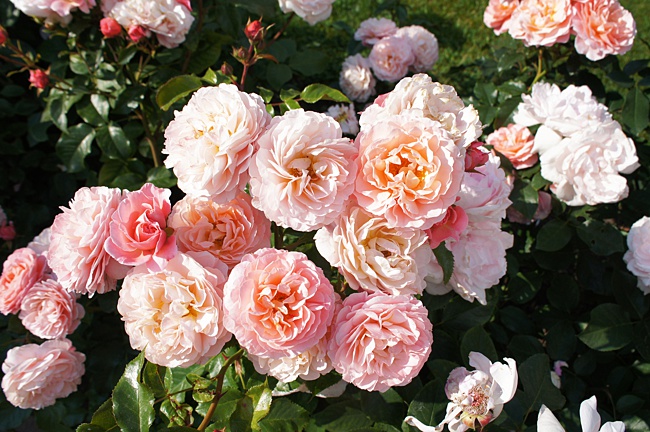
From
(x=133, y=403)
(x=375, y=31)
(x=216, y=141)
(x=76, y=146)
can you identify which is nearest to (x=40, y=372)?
(x=133, y=403)

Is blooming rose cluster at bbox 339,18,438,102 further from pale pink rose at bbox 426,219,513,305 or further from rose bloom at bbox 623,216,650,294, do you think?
pale pink rose at bbox 426,219,513,305

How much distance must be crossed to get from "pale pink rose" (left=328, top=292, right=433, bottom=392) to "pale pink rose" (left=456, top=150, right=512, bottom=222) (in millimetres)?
246

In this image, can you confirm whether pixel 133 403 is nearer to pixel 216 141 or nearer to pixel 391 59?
pixel 216 141

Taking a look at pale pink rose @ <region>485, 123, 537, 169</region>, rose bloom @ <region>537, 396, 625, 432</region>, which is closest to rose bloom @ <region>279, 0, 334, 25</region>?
pale pink rose @ <region>485, 123, 537, 169</region>

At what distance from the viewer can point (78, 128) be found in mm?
2016

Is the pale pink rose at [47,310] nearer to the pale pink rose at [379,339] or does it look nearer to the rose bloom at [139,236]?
the rose bloom at [139,236]

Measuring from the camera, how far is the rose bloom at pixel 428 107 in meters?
0.92

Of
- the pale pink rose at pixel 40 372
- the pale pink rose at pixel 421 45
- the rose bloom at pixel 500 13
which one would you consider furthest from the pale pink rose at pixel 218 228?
the pale pink rose at pixel 421 45

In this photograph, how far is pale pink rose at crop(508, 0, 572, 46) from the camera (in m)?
1.74

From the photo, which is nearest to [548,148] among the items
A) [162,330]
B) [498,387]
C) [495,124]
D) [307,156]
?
[495,124]

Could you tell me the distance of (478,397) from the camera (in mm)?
944

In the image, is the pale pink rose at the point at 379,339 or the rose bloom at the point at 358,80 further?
the rose bloom at the point at 358,80

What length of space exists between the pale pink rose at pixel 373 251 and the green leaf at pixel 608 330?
0.83 m

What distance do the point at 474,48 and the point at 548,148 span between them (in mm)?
2576
